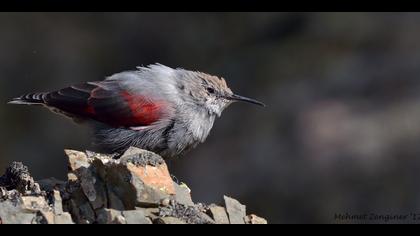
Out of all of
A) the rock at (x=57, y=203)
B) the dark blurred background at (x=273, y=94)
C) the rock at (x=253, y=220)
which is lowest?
the dark blurred background at (x=273, y=94)

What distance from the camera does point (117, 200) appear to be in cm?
566

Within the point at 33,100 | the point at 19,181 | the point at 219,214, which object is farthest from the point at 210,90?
the point at 219,214

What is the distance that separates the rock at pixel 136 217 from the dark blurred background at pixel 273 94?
7.45m

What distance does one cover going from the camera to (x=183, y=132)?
25.6ft

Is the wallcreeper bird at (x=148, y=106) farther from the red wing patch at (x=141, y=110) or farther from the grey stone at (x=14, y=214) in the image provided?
the grey stone at (x=14, y=214)

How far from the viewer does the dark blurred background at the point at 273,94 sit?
511 inches

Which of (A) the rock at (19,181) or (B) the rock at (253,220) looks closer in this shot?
(B) the rock at (253,220)

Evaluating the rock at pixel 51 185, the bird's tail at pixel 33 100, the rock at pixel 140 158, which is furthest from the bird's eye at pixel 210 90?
the rock at pixel 140 158

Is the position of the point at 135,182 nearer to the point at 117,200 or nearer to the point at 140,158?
the point at 117,200

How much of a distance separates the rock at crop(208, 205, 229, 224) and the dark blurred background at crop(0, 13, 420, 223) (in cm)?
683

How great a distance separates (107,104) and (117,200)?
2.49 meters
